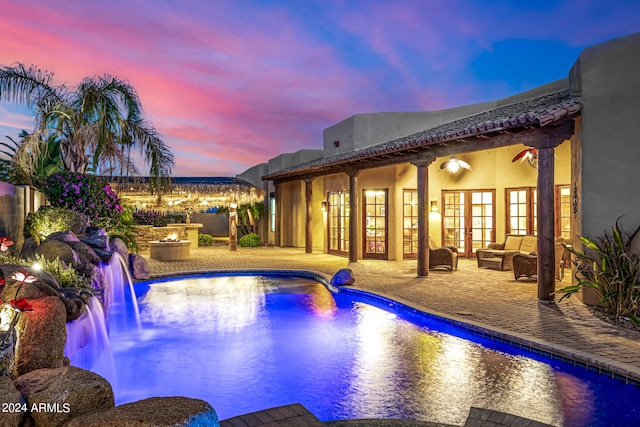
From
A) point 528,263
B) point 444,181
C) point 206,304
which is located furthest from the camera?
point 444,181

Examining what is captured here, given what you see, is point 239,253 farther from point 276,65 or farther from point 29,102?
point 29,102

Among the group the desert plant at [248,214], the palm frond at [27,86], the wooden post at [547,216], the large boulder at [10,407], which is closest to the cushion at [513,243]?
the wooden post at [547,216]

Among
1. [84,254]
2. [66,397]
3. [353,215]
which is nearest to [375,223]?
[353,215]

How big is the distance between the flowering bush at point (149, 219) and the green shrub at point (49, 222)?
1112cm

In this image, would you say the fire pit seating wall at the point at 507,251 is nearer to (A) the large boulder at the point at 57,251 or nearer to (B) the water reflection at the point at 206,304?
(B) the water reflection at the point at 206,304

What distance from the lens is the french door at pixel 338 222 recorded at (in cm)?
1633

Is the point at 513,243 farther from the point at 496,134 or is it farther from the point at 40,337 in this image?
the point at 40,337

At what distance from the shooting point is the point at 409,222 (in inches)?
597

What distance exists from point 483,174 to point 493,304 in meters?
7.96

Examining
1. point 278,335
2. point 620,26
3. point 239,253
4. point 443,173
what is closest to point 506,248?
point 443,173

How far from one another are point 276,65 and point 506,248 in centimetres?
1238

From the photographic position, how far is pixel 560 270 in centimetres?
1111

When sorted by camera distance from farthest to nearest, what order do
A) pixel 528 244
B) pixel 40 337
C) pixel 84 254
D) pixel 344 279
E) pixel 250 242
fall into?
1. pixel 250 242
2. pixel 528 244
3. pixel 344 279
4. pixel 84 254
5. pixel 40 337

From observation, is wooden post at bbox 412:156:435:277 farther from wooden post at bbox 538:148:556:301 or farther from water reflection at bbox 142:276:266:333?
water reflection at bbox 142:276:266:333
